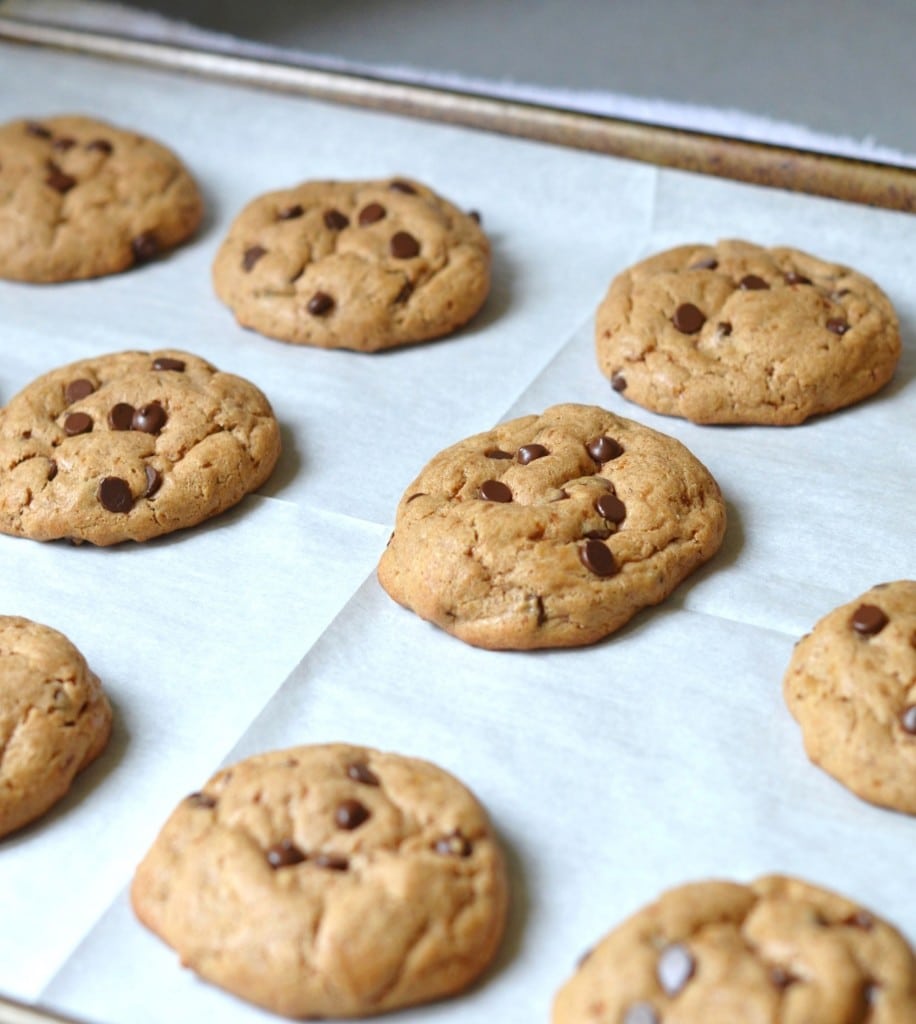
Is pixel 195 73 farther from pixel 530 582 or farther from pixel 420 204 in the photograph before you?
pixel 530 582

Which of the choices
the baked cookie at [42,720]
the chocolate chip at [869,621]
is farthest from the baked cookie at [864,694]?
the baked cookie at [42,720]

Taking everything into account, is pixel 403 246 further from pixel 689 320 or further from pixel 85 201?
pixel 85 201

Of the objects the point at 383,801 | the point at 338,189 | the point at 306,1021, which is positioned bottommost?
the point at 306,1021

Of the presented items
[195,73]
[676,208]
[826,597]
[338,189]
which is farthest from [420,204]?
[826,597]

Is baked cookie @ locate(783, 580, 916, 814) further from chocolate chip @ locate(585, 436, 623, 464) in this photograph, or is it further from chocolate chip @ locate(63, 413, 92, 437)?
chocolate chip @ locate(63, 413, 92, 437)

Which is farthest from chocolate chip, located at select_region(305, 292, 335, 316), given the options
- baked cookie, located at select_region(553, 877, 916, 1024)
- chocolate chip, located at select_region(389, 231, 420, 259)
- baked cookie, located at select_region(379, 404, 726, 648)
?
baked cookie, located at select_region(553, 877, 916, 1024)

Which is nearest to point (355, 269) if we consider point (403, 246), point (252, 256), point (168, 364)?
point (403, 246)
